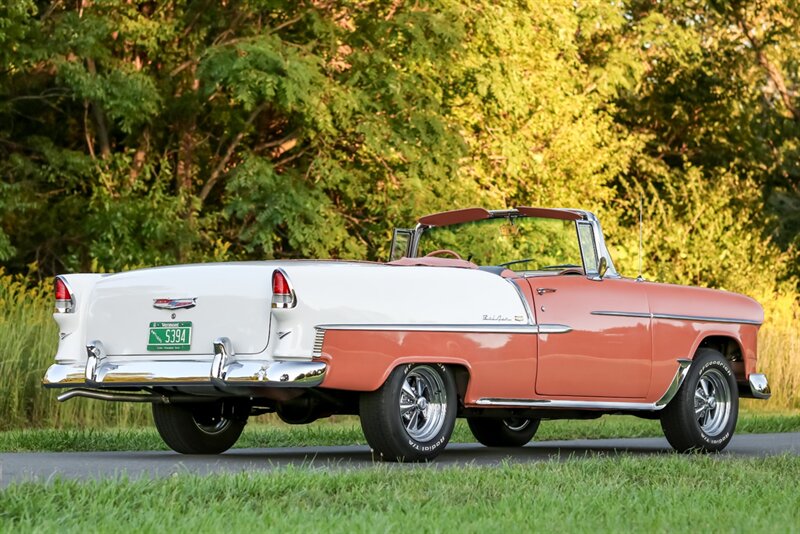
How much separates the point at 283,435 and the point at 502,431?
5.98 ft

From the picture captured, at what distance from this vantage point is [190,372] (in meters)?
9.02

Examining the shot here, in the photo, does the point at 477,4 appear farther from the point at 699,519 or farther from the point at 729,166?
the point at 699,519

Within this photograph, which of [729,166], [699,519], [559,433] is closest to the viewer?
[699,519]

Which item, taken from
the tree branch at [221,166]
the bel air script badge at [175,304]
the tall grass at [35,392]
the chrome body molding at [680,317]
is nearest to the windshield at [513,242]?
the chrome body molding at [680,317]

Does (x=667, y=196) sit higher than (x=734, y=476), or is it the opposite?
(x=667, y=196)

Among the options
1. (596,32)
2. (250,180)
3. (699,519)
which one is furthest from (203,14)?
(699,519)

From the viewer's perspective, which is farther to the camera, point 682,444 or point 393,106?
point 393,106

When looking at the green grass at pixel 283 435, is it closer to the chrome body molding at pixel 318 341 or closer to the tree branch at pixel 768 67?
the chrome body molding at pixel 318 341

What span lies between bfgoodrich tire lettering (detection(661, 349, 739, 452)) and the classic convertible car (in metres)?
0.01

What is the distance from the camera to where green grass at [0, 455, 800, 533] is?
623cm

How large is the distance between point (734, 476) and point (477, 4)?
59.5 feet

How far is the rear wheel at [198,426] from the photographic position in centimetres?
1050

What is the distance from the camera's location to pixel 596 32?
33375mm

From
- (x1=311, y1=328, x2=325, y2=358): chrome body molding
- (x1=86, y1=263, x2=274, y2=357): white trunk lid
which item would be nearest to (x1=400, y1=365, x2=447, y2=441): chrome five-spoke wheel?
(x1=311, y1=328, x2=325, y2=358): chrome body molding
